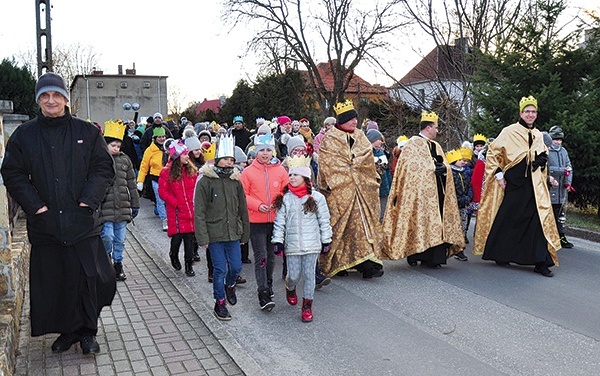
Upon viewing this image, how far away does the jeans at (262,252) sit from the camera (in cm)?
642

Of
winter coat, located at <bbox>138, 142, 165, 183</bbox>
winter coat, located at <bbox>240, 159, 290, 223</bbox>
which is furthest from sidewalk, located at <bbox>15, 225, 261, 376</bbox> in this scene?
winter coat, located at <bbox>138, 142, 165, 183</bbox>

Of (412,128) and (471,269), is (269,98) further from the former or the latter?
(471,269)

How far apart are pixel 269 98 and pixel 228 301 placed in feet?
105

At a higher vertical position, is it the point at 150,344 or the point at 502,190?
the point at 502,190

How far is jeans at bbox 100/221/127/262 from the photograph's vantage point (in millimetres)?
7469

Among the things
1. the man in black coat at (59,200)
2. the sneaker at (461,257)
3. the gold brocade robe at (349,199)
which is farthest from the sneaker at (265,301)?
the sneaker at (461,257)

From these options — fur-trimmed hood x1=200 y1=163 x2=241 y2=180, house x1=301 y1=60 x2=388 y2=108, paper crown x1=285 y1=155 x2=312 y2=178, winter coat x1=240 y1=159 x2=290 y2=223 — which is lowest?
winter coat x1=240 y1=159 x2=290 y2=223

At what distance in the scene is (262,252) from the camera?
6473 millimetres

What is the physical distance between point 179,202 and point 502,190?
4.46 metres

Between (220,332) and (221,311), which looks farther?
(221,311)

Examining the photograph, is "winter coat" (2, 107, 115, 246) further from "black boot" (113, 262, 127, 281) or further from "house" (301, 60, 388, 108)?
"house" (301, 60, 388, 108)

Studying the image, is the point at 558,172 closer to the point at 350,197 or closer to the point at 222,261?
the point at 350,197

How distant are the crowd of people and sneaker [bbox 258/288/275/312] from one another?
2 cm

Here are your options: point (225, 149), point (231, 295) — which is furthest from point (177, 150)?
point (231, 295)
